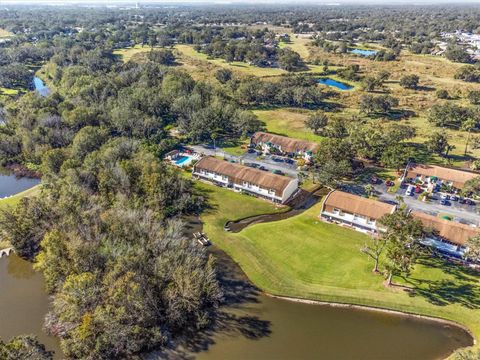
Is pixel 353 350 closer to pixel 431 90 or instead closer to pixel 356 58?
pixel 431 90

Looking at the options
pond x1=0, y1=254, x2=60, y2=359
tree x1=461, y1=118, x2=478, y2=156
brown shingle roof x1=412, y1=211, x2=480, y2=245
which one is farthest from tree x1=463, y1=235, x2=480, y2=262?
pond x1=0, y1=254, x2=60, y2=359

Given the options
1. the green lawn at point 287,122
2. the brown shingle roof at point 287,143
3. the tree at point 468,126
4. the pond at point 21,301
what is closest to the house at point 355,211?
the brown shingle roof at point 287,143

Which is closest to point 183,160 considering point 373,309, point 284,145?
point 284,145

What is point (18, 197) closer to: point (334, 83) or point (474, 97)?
point (334, 83)

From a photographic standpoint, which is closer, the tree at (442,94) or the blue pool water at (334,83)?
the tree at (442,94)

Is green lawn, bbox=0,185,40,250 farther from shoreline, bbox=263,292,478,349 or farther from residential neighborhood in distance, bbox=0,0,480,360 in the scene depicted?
shoreline, bbox=263,292,478,349

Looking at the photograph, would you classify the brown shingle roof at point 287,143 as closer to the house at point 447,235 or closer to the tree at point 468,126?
the house at point 447,235

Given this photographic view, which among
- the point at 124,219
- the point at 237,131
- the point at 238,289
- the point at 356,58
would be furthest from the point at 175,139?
the point at 356,58
